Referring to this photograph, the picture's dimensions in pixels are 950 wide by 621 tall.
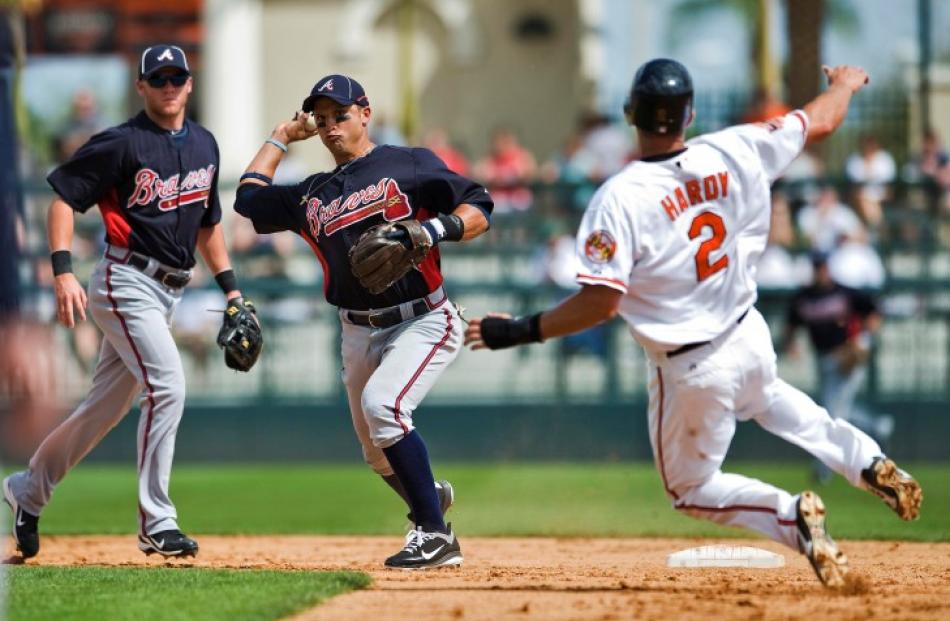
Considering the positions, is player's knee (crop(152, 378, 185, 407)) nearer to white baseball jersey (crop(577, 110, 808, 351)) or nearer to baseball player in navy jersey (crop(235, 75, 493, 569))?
baseball player in navy jersey (crop(235, 75, 493, 569))

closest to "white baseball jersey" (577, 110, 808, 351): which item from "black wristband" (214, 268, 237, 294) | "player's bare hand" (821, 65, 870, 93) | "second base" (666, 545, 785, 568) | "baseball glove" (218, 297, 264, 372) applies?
"player's bare hand" (821, 65, 870, 93)

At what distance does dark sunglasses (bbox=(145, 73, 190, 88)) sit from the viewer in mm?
7094

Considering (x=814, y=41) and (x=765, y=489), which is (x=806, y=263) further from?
(x=765, y=489)

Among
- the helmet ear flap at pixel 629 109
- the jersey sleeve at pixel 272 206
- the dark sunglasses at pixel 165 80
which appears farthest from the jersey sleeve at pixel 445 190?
the dark sunglasses at pixel 165 80

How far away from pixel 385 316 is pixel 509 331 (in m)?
1.08

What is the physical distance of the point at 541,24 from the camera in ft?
78.3

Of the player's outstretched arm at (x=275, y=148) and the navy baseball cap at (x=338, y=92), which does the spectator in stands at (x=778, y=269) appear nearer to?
the player's outstretched arm at (x=275, y=148)

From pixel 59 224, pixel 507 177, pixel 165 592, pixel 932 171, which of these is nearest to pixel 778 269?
pixel 932 171

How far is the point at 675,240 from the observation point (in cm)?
553

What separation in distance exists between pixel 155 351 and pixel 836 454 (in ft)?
10.4

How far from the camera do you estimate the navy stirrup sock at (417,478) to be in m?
6.51

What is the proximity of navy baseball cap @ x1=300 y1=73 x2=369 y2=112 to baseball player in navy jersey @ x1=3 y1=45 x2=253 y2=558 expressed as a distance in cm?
92

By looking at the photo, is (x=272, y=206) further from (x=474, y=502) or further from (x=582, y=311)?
(x=474, y=502)

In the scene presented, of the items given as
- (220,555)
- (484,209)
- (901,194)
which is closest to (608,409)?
(901,194)
